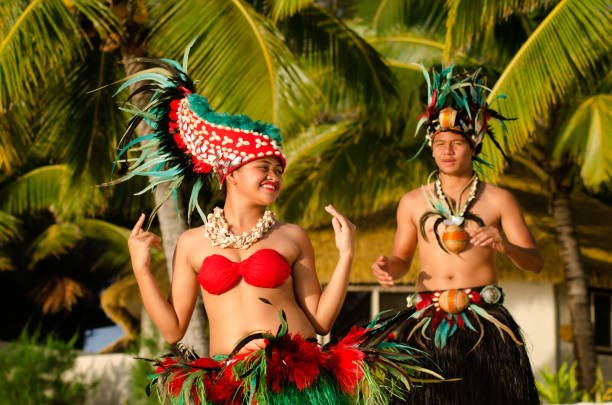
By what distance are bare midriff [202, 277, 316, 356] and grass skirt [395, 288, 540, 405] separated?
125 centimetres

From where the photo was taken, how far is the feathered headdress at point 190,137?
11.4 ft

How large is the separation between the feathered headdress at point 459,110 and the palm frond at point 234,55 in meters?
3.12

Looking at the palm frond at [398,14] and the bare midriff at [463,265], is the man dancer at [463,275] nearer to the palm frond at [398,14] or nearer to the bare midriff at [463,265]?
the bare midriff at [463,265]

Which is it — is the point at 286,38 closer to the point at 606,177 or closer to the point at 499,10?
the point at 499,10

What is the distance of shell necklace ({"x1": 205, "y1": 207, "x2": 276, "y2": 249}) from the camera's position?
3.43m

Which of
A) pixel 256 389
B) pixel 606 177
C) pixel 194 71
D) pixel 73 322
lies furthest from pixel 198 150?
pixel 73 322

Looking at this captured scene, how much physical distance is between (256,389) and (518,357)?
1.84 metres

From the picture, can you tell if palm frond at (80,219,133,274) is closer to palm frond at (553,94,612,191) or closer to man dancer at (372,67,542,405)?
palm frond at (553,94,612,191)

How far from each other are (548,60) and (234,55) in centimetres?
274

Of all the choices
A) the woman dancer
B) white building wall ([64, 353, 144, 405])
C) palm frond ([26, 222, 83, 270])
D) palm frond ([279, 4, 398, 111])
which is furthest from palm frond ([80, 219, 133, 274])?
the woman dancer

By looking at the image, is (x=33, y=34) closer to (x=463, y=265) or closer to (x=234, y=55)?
(x=234, y=55)

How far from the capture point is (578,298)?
11.9 m

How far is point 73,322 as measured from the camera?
22.1 metres

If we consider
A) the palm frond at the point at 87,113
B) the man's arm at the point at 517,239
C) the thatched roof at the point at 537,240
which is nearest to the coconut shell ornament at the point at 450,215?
the man's arm at the point at 517,239
